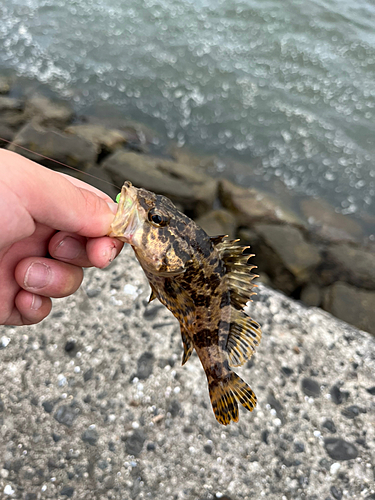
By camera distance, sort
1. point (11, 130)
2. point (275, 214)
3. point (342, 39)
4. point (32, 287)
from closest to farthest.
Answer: point (32, 287) < point (275, 214) < point (11, 130) < point (342, 39)

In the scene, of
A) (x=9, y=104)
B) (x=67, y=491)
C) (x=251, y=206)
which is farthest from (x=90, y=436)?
(x=9, y=104)

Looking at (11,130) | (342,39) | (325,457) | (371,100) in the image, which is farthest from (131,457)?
(342,39)

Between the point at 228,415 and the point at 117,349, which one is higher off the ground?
the point at 228,415

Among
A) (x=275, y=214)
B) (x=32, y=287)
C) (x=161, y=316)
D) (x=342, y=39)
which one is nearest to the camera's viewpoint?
(x=32, y=287)

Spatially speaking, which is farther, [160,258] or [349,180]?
[349,180]

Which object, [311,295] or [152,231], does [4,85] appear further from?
[152,231]

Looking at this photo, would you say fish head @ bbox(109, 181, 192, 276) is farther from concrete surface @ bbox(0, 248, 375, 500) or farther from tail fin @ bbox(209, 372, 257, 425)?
concrete surface @ bbox(0, 248, 375, 500)

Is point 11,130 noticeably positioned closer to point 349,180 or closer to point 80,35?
point 80,35

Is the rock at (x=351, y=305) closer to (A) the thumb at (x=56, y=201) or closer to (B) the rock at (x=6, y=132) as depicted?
(A) the thumb at (x=56, y=201)
